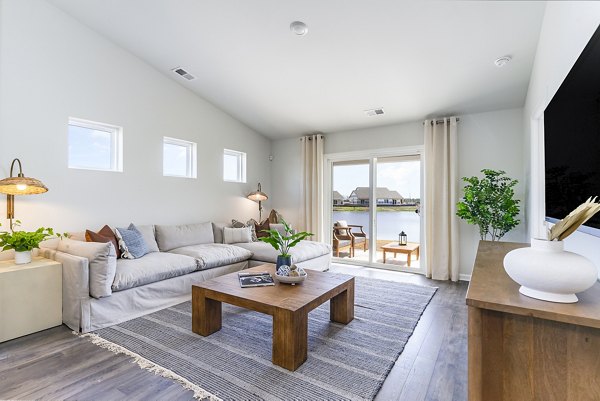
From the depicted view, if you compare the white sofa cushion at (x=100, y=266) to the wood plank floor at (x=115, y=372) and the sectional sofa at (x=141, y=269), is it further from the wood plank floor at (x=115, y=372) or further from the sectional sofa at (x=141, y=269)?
the wood plank floor at (x=115, y=372)

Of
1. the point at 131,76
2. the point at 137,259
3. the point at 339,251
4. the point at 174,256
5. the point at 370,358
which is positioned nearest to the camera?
the point at 370,358

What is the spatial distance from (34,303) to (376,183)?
15.3 ft

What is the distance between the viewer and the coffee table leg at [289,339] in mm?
2035

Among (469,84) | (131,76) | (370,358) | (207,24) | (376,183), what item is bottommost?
(370,358)

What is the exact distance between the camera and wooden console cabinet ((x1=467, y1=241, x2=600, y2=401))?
916 mm

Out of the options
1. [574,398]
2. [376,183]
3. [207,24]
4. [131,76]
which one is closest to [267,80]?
[207,24]

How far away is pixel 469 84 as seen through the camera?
3.61 metres

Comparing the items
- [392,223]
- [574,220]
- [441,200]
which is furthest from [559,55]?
[392,223]

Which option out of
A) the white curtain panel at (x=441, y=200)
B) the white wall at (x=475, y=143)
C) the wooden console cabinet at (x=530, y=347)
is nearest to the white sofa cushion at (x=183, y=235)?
the white wall at (x=475, y=143)

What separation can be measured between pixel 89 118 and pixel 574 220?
4399 mm

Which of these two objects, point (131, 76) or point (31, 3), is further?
point (131, 76)

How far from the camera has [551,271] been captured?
95 cm

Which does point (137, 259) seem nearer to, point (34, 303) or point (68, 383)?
point (34, 303)

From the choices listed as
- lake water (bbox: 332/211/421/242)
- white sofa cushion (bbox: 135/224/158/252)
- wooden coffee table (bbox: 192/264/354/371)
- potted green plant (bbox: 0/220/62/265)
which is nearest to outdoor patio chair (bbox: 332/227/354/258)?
lake water (bbox: 332/211/421/242)
